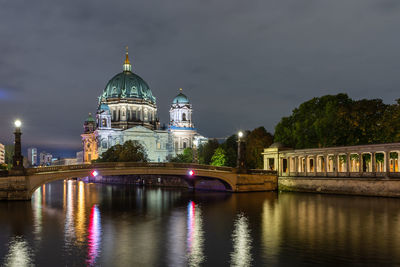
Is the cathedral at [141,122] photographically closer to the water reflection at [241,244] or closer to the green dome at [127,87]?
the green dome at [127,87]

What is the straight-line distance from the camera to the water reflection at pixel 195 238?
19894mm

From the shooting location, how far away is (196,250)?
858 inches

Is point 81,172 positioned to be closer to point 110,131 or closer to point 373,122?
point 373,122

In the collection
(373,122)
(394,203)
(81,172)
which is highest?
(373,122)

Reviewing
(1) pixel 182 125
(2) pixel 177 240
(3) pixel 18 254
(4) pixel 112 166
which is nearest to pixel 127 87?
(1) pixel 182 125

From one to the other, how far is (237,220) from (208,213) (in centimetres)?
522

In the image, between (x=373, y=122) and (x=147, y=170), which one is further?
(x=373, y=122)

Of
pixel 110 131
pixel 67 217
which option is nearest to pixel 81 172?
pixel 67 217

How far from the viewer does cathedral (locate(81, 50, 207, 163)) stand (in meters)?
143

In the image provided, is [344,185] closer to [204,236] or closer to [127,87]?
[204,236]

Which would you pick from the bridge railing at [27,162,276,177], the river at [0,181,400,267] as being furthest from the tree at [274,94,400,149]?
the river at [0,181,400,267]

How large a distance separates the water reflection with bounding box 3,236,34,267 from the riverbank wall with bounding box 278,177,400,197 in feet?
130

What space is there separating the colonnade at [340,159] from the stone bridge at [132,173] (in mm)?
3514

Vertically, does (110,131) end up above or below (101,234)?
above
